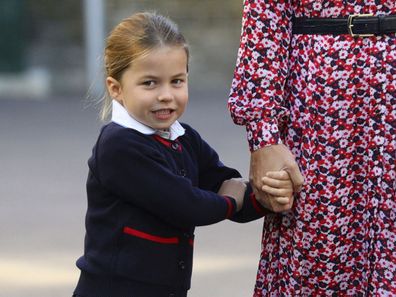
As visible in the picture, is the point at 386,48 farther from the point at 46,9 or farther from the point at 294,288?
the point at 46,9

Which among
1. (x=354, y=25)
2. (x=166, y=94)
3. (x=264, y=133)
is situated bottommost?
(x=264, y=133)

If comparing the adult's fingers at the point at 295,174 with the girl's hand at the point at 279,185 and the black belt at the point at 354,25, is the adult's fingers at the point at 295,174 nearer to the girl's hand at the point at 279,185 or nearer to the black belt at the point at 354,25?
the girl's hand at the point at 279,185

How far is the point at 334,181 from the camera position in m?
3.09

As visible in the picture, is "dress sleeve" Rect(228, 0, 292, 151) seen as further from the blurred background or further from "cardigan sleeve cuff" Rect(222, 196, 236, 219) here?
the blurred background

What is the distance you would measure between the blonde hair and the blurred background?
0.42 metres

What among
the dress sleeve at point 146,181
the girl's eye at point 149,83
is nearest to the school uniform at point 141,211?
the dress sleeve at point 146,181

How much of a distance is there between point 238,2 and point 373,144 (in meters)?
10.8

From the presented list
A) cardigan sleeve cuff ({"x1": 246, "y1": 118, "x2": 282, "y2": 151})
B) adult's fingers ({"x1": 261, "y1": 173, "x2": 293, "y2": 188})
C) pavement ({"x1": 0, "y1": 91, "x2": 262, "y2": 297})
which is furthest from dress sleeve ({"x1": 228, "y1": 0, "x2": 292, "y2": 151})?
pavement ({"x1": 0, "y1": 91, "x2": 262, "y2": 297})

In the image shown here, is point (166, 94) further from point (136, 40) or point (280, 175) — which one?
point (280, 175)

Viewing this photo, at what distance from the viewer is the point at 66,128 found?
34.3 ft

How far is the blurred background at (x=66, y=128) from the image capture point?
5.89 metres

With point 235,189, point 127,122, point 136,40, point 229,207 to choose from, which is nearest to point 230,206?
point 229,207

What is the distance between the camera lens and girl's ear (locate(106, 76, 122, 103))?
10.7 feet

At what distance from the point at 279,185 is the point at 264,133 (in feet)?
0.50
